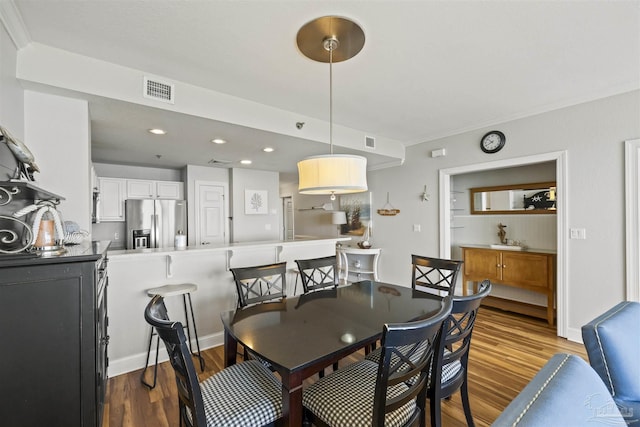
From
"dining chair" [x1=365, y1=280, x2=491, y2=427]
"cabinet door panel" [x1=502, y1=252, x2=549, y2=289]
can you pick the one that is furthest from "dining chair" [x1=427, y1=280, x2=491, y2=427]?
"cabinet door panel" [x1=502, y1=252, x2=549, y2=289]

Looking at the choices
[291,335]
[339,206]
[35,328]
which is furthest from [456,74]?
[339,206]

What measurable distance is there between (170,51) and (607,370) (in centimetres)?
299

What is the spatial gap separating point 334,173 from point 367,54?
97cm

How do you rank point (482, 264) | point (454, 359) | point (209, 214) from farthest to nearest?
point (209, 214) < point (482, 264) < point (454, 359)

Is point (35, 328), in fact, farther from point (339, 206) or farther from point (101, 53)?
point (339, 206)

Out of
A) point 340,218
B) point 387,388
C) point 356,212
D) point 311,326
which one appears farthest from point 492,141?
point 387,388

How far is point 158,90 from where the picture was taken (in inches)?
92.4

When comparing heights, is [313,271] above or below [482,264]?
above

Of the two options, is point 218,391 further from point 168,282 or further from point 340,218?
point 340,218

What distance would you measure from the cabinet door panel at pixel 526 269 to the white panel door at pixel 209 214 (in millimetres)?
4700

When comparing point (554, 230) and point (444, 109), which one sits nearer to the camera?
Answer: point (444, 109)

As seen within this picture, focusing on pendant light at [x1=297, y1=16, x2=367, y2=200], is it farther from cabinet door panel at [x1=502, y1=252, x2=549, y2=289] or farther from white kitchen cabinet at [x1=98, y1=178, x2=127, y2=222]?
white kitchen cabinet at [x1=98, y1=178, x2=127, y2=222]

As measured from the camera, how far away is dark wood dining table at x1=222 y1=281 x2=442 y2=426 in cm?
125

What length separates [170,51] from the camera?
2.03 metres
